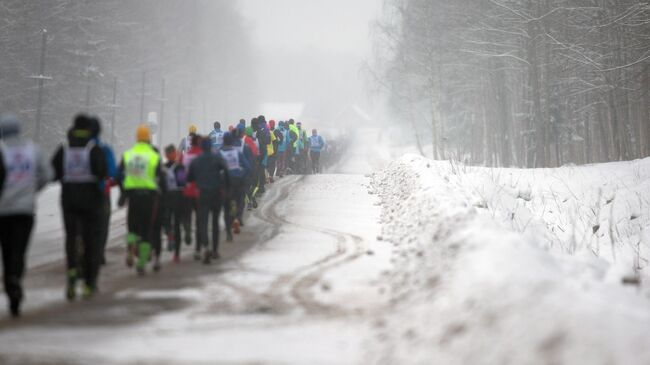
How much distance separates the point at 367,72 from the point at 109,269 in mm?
32880

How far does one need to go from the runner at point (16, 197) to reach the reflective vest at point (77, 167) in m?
0.61

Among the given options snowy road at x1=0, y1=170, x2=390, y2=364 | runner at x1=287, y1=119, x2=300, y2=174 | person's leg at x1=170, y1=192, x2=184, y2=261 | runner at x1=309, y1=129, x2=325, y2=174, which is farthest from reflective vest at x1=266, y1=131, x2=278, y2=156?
person's leg at x1=170, y1=192, x2=184, y2=261

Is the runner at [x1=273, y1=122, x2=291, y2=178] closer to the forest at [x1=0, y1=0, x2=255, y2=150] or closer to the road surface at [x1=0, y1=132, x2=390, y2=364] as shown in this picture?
the road surface at [x1=0, y1=132, x2=390, y2=364]

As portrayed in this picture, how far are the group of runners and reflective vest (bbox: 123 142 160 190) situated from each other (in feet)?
0.04

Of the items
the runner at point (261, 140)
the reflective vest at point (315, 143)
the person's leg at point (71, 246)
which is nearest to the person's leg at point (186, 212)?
the person's leg at point (71, 246)

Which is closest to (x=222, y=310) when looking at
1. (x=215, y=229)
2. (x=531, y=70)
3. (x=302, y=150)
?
(x=215, y=229)

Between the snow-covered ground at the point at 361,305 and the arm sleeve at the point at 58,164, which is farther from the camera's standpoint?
the arm sleeve at the point at 58,164

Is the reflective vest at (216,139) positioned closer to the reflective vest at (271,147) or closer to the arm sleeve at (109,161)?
the reflective vest at (271,147)

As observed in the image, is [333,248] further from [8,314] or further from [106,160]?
[8,314]

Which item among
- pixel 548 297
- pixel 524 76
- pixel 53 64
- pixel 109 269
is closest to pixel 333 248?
pixel 109 269

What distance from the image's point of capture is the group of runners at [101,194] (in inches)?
269

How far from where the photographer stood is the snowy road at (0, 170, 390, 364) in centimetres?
529

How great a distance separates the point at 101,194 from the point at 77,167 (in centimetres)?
42

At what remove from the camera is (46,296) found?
7621mm
